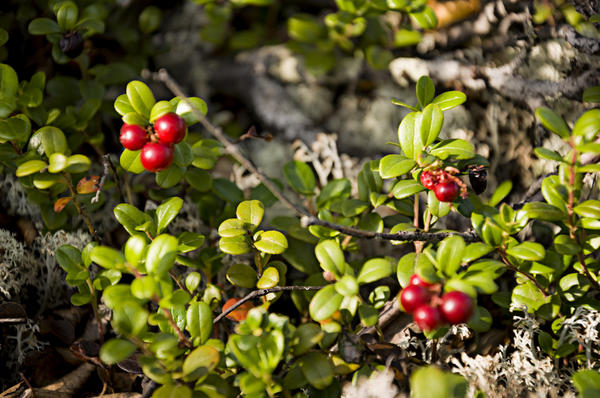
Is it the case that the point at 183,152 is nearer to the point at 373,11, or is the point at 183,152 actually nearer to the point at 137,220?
the point at 137,220

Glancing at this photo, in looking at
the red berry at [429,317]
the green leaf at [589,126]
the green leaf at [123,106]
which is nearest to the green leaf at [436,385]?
the red berry at [429,317]

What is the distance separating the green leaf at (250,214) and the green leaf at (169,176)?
0.93 feet

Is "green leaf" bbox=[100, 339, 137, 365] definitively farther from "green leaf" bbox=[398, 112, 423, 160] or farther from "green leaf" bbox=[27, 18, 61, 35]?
"green leaf" bbox=[27, 18, 61, 35]

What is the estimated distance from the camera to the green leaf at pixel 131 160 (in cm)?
168

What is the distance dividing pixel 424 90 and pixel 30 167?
1.35m

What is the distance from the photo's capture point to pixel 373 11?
102 inches

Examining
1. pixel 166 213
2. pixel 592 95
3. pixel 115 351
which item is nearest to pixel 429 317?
pixel 115 351

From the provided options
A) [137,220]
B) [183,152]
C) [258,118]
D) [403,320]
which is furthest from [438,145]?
[258,118]

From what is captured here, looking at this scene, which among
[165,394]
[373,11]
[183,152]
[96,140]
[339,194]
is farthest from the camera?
[373,11]

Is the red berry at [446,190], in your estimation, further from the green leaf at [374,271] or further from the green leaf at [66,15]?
the green leaf at [66,15]

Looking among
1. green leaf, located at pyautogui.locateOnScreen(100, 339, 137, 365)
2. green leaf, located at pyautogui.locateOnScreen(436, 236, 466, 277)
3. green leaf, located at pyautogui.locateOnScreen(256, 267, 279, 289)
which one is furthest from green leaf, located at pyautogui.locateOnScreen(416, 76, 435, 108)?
green leaf, located at pyautogui.locateOnScreen(100, 339, 137, 365)

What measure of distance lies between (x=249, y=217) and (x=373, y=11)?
4.88 feet

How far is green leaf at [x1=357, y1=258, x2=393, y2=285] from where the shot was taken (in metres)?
1.43

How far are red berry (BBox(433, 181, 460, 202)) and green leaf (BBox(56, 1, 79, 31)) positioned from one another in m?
1.64
